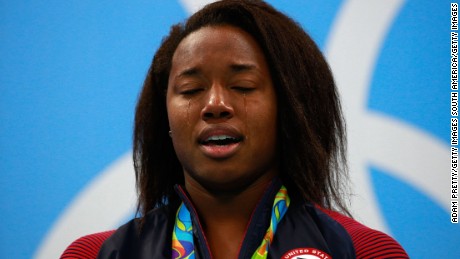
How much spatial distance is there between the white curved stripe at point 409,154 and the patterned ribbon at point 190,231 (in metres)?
0.56

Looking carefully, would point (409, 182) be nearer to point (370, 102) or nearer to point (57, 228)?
point (370, 102)

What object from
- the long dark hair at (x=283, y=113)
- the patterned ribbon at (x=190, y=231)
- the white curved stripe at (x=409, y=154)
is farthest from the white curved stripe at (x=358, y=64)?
the patterned ribbon at (x=190, y=231)

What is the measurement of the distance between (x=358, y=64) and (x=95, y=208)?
764 mm

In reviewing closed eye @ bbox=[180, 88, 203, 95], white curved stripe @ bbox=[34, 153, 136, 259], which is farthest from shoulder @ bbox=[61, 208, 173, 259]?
white curved stripe @ bbox=[34, 153, 136, 259]

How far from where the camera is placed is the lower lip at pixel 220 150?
0.83 meters

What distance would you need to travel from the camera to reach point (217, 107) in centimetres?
84

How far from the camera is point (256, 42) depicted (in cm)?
93

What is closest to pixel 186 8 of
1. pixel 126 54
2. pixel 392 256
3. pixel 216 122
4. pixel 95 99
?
pixel 126 54

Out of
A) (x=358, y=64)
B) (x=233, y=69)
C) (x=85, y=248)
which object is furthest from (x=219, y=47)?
(x=358, y=64)

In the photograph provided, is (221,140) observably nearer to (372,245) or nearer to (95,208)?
(372,245)

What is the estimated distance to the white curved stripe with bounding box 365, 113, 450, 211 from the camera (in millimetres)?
1394

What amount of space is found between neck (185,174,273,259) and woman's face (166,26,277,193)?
0.02 m

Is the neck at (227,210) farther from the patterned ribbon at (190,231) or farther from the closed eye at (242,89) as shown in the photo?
the closed eye at (242,89)

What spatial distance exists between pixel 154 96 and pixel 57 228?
0.65 metres
